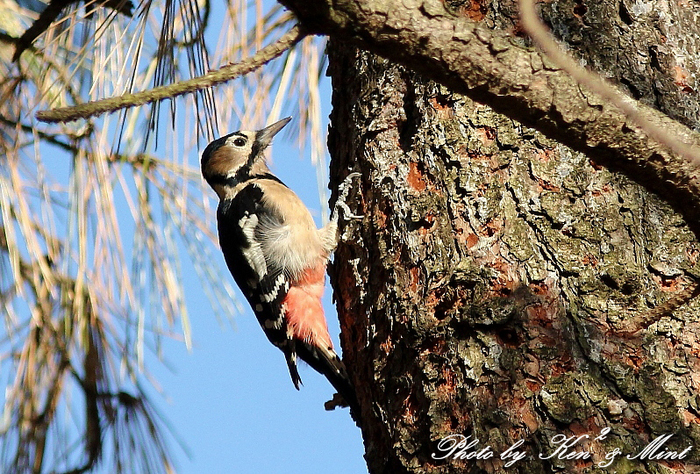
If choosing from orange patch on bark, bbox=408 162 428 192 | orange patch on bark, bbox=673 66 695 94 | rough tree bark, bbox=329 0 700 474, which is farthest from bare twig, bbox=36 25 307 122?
orange patch on bark, bbox=673 66 695 94

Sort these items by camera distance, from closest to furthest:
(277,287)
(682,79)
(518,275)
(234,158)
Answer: (518,275) < (682,79) < (277,287) < (234,158)

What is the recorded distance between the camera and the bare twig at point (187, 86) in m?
1.24

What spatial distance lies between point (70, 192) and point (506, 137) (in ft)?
5.34

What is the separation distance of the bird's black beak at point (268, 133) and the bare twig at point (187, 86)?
2460 mm

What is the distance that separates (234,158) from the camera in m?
4.41

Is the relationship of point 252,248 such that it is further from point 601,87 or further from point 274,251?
point 601,87

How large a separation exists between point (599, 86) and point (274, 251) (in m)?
2.88

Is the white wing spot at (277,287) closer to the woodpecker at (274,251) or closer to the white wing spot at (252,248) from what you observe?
the woodpecker at (274,251)

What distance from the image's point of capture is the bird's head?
4.11 m

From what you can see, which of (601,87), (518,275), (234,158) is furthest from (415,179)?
(234,158)

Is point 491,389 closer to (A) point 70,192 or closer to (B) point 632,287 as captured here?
(B) point 632,287

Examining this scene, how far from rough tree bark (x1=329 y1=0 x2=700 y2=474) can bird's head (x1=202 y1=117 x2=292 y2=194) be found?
159cm

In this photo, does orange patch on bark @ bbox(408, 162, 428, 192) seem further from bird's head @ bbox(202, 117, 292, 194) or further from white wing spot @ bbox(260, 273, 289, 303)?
bird's head @ bbox(202, 117, 292, 194)

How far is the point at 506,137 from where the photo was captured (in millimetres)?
2270
